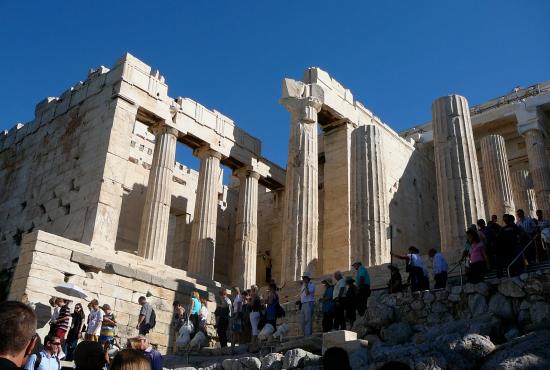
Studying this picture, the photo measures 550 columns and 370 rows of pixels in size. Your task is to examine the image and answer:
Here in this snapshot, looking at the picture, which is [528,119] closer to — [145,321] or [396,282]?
[396,282]

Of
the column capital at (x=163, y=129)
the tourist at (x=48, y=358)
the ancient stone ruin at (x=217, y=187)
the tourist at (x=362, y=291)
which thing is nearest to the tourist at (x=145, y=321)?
the ancient stone ruin at (x=217, y=187)

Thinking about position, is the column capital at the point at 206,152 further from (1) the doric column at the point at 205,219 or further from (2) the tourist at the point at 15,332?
(2) the tourist at the point at 15,332

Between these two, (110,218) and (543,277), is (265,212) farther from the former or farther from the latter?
(543,277)

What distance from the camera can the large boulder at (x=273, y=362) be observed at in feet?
34.7

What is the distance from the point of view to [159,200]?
23.1 metres

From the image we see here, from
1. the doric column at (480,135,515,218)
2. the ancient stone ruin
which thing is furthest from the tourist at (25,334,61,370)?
the doric column at (480,135,515,218)

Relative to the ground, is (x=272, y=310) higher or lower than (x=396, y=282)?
lower

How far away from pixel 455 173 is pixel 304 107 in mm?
6734

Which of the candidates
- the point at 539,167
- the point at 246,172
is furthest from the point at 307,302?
the point at 539,167

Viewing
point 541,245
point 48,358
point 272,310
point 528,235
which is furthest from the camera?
point 272,310

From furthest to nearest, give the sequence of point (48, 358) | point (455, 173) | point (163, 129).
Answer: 1. point (163, 129)
2. point (455, 173)
3. point (48, 358)

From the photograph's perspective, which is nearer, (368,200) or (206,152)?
(368,200)

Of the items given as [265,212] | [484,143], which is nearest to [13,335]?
[484,143]

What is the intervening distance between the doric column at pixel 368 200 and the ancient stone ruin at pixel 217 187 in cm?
5
